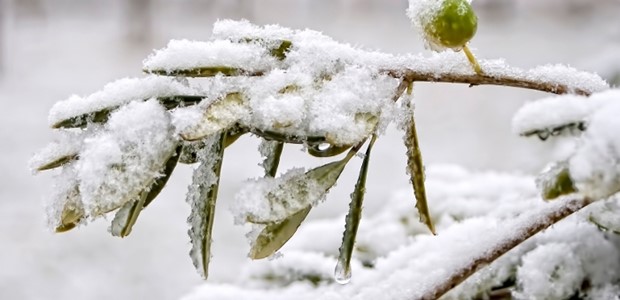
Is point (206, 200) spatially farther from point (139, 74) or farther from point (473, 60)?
point (139, 74)

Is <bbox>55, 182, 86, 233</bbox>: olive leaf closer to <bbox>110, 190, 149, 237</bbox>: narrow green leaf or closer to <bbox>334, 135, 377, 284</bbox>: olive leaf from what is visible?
<bbox>110, 190, 149, 237</bbox>: narrow green leaf

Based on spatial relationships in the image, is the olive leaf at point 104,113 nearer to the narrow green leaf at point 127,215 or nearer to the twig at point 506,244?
the narrow green leaf at point 127,215

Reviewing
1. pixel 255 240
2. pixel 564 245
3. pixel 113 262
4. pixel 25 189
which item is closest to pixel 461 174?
pixel 564 245

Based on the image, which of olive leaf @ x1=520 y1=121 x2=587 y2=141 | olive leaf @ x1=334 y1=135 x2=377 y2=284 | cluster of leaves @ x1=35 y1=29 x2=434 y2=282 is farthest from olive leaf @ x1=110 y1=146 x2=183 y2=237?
olive leaf @ x1=520 y1=121 x2=587 y2=141

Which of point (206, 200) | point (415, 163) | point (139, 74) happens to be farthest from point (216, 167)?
point (139, 74)

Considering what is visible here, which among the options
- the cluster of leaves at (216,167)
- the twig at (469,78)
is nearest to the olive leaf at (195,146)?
the cluster of leaves at (216,167)

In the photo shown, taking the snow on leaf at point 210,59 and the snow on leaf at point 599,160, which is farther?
the snow on leaf at point 210,59

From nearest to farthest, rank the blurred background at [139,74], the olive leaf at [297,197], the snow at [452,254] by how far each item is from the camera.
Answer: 1. the olive leaf at [297,197]
2. the snow at [452,254]
3. the blurred background at [139,74]
